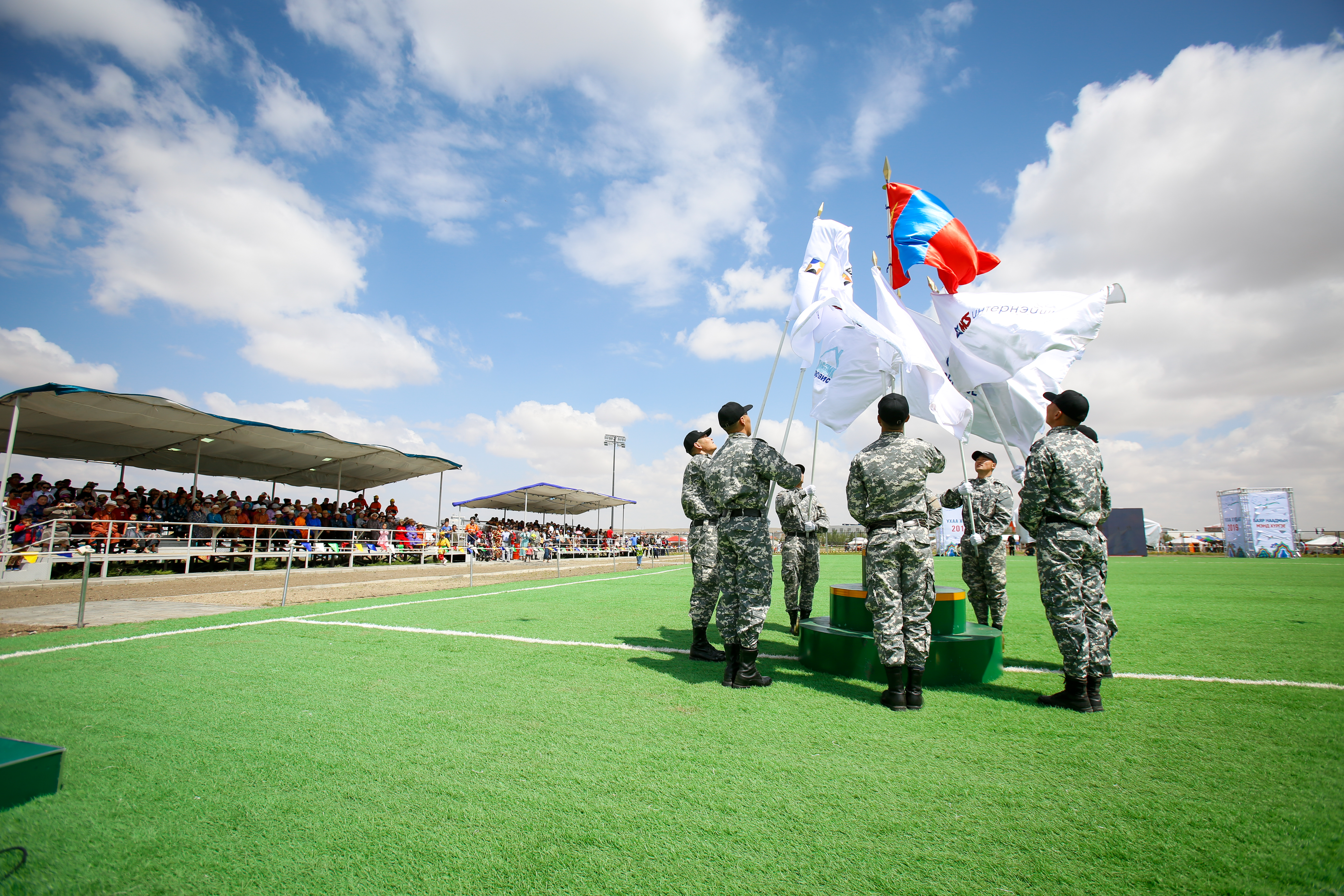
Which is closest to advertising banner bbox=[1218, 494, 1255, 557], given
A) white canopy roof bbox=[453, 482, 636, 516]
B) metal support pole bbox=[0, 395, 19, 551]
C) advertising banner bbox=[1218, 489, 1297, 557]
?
advertising banner bbox=[1218, 489, 1297, 557]

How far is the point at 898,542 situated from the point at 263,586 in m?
13.8

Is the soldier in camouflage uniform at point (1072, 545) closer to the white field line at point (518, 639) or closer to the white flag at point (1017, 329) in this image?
the white flag at point (1017, 329)

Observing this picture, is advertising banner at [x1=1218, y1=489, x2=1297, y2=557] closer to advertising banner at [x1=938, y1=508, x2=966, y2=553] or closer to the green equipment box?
advertising banner at [x1=938, y1=508, x2=966, y2=553]

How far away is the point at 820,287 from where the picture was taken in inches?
306

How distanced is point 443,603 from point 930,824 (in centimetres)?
822

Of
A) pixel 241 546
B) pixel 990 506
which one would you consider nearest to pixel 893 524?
pixel 990 506

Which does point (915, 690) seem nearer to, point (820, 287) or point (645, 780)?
point (645, 780)

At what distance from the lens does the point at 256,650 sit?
16.9 ft

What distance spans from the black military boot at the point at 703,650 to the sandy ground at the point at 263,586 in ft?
22.2

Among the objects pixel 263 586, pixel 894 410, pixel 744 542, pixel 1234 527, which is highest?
pixel 894 410

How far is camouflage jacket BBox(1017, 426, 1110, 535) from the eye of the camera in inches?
158

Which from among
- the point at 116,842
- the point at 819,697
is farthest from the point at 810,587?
the point at 116,842

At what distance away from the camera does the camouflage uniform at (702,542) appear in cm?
541

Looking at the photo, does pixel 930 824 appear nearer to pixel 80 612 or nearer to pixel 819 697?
pixel 819 697
